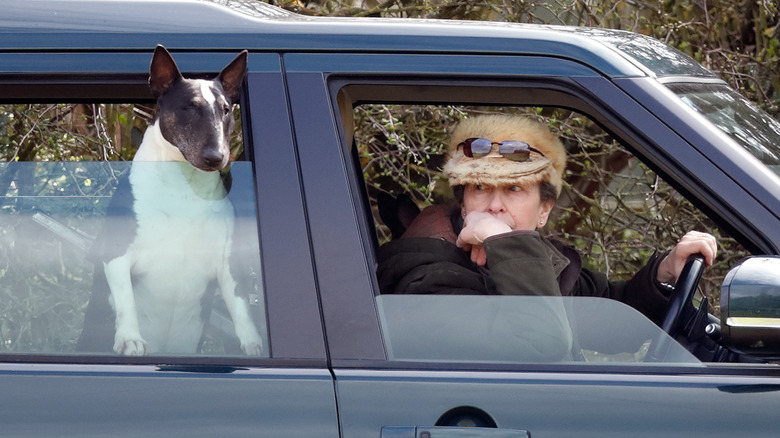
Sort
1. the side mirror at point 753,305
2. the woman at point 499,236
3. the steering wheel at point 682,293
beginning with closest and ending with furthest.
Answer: the side mirror at point 753,305 < the woman at point 499,236 < the steering wheel at point 682,293

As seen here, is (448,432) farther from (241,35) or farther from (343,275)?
(241,35)

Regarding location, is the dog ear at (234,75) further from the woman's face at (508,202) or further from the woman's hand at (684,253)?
the woman's hand at (684,253)

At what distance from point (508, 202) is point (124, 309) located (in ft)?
3.40

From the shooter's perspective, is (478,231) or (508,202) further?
(508,202)

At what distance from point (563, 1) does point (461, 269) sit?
12.0 feet

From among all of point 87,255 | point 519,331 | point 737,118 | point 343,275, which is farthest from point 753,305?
point 87,255

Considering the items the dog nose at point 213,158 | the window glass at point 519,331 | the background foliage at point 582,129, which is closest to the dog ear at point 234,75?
the dog nose at point 213,158

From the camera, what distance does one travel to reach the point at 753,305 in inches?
68.2

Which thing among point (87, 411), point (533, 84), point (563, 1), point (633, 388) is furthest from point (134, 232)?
point (563, 1)

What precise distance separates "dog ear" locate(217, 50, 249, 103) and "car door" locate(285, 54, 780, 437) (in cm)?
9

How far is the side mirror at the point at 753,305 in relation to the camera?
1.73m

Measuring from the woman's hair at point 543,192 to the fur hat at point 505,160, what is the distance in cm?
1

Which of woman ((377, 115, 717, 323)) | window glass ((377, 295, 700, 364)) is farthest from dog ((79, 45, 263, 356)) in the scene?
woman ((377, 115, 717, 323))

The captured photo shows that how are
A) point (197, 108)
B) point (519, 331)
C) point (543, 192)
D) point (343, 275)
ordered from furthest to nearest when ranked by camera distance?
1. point (543, 192)
2. point (197, 108)
3. point (519, 331)
4. point (343, 275)
